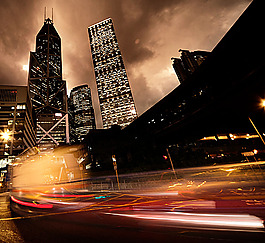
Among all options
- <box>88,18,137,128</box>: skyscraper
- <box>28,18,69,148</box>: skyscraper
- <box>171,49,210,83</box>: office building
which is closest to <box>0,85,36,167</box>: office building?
<box>28,18,69,148</box>: skyscraper

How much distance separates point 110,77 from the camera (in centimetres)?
15912

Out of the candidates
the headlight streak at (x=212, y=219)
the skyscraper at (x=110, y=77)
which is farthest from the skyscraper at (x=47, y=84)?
the headlight streak at (x=212, y=219)

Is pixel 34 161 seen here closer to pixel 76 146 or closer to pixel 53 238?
pixel 53 238

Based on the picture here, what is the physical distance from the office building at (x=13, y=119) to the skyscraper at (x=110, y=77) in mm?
79307

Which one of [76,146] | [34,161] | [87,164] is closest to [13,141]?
[76,146]

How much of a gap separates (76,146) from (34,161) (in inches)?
1681

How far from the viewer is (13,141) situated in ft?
283

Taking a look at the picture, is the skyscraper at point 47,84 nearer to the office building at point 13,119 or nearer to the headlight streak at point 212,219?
the office building at point 13,119

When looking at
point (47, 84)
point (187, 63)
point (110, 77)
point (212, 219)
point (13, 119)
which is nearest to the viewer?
point (212, 219)

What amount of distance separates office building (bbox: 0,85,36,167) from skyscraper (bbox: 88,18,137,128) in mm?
79307

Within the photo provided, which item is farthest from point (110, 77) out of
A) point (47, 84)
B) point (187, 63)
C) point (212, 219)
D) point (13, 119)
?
point (212, 219)

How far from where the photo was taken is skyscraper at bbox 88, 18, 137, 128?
148 meters

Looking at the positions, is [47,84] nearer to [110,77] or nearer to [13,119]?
[13,119]

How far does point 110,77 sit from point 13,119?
99.5 metres
